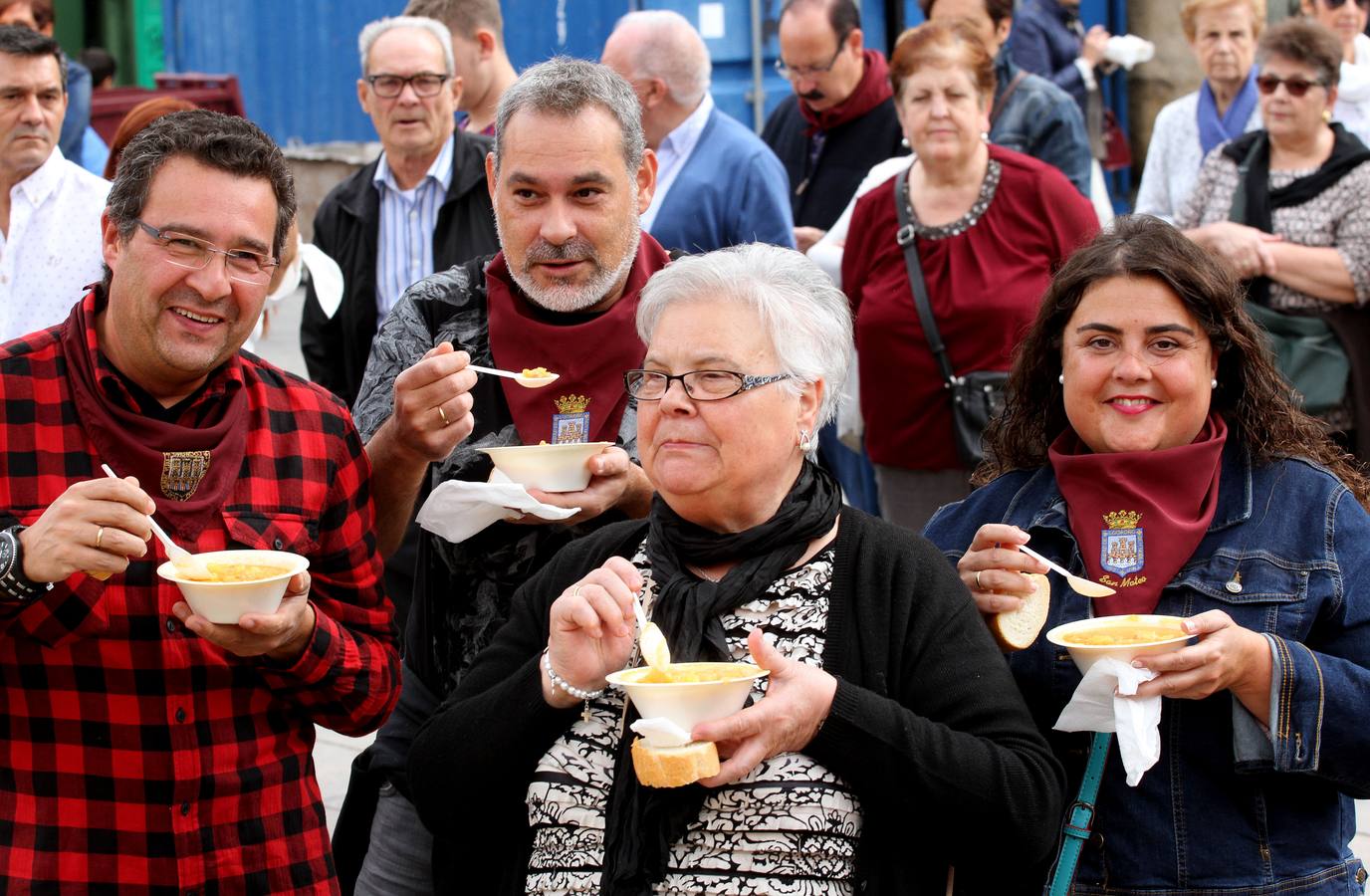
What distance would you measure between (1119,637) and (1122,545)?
0.35 meters

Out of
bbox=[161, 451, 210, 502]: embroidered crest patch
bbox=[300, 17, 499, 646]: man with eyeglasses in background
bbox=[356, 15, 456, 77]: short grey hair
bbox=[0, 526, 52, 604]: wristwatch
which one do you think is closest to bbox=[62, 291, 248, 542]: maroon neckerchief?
bbox=[161, 451, 210, 502]: embroidered crest patch

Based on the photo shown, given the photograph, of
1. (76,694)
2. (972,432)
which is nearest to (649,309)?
(76,694)

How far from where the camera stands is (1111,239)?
3389 millimetres

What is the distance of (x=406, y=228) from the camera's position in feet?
20.0

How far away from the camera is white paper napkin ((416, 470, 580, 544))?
10.4ft

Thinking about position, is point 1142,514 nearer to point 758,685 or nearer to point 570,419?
point 758,685

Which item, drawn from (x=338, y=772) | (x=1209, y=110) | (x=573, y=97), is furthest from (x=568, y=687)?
(x=1209, y=110)

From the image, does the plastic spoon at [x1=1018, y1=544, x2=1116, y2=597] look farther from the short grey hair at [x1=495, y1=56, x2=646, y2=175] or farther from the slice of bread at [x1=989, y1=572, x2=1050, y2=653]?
the short grey hair at [x1=495, y1=56, x2=646, y2=175]

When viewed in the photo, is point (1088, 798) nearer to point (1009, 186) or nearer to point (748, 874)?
point (748, 874)

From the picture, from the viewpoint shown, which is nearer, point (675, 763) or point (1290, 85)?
point (675, 763)

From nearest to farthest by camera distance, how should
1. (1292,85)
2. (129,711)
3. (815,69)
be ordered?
(129,711) → (1292,85) → (815,69)

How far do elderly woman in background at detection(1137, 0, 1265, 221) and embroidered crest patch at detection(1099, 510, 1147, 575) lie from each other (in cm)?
438

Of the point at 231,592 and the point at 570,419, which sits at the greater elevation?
the point at 570,419

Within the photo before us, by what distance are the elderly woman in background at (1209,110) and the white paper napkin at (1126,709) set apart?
4.81 m
